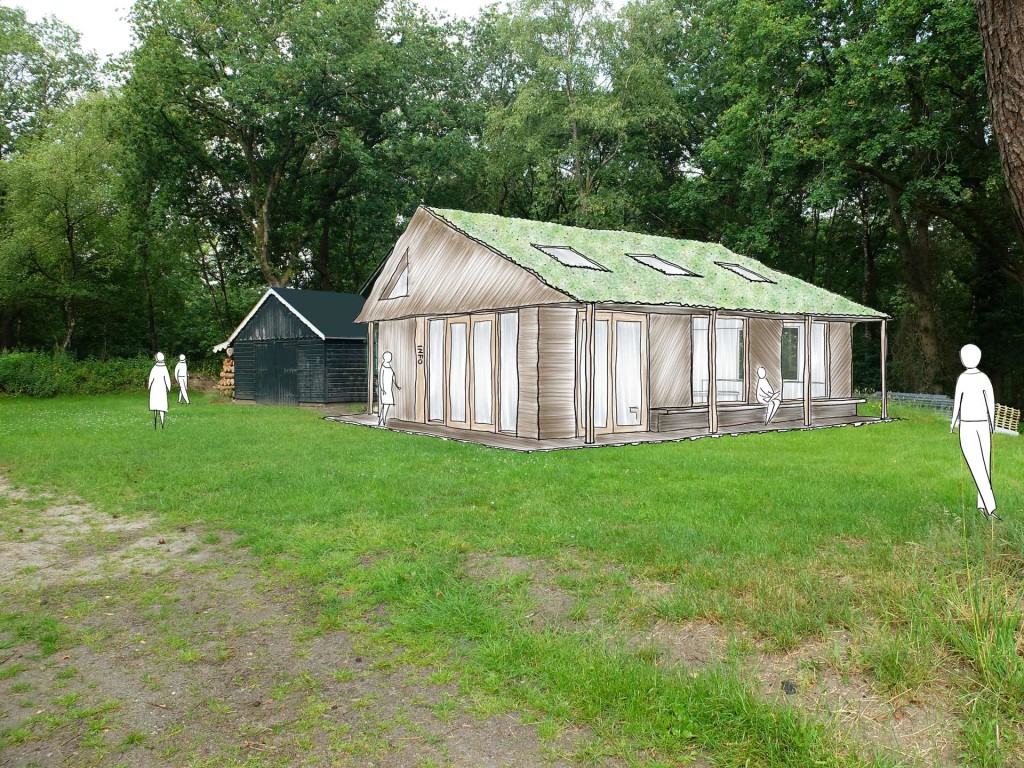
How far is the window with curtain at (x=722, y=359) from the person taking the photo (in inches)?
773

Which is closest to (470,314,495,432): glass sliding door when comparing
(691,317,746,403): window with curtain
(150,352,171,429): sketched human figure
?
(691,317,746,403): window with curtain

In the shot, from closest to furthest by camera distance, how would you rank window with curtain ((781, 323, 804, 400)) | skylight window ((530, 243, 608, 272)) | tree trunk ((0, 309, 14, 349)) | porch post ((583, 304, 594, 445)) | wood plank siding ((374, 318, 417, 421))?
porch post ((583, 304, 594, 445)) < skylight window ((530, 243, 608, 272)) < wood plank siding ((374, 318, 417, 421)) < window with curtain ((781, 323, 804, 400)) < tree trunk ((0, 309, 14, 349))

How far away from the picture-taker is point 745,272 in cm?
2219

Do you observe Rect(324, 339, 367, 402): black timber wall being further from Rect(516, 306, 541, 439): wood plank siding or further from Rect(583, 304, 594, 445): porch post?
Rect(583, 304, 594, 445): porch post

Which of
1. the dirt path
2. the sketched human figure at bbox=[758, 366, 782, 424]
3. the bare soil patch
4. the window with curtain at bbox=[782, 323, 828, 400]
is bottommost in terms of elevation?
the dirt path

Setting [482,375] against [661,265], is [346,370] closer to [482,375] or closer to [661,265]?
[482,375]

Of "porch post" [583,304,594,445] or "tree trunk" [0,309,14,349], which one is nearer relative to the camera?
"porch post" [583,304,594,445]

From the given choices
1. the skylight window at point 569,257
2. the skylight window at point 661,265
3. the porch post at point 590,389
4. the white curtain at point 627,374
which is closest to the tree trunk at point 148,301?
the skylight window at point 569,257

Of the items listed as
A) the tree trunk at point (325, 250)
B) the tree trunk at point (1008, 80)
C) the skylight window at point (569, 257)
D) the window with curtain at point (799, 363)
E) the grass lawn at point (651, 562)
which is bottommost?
the grass lawn at point (651, 562)

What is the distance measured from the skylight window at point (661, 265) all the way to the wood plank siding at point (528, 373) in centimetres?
503

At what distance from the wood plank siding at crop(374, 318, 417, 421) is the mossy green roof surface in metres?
3.62

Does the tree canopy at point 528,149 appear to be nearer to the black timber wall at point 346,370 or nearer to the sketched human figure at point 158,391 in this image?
the black timber wall at point 346,370

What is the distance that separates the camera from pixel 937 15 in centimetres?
2267

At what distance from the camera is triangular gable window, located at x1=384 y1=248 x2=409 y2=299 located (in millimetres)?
20797
